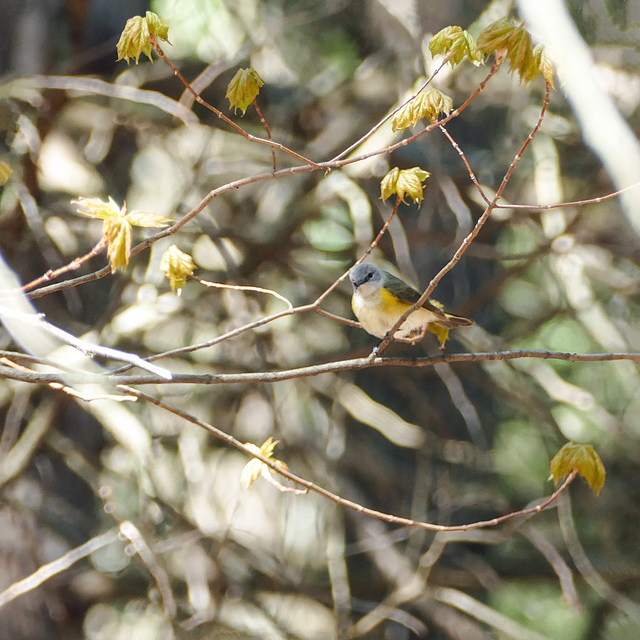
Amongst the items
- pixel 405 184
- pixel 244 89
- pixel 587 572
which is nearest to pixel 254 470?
pixel 405 184

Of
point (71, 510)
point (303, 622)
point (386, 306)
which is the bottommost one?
point (303, 622)

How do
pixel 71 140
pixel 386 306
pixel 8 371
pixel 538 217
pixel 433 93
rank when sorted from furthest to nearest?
1. pixel 538 217
2. pixel 71 140
3. pixel 386 306
4. pixel 433 93
5. pixel 8 371

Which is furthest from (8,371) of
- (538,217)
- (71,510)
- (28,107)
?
(538,217)

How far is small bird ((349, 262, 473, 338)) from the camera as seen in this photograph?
249 centimetres

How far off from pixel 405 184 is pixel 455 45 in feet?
1.18

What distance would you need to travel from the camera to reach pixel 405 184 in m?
1.70

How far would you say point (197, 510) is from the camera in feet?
11.6

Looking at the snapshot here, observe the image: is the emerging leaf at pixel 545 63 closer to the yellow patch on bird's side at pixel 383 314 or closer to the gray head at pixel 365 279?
the yellow patch on bird's side at pixel 383 314

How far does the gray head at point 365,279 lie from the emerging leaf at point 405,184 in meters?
0.86

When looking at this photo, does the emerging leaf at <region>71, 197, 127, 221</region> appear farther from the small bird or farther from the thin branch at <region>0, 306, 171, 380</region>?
the small bird

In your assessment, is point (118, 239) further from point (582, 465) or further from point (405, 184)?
point (582, 465)

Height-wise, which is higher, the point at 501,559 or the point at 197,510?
the point at 197,510

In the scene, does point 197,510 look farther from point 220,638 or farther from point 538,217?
point 538,217

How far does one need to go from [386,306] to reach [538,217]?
1.85 m
